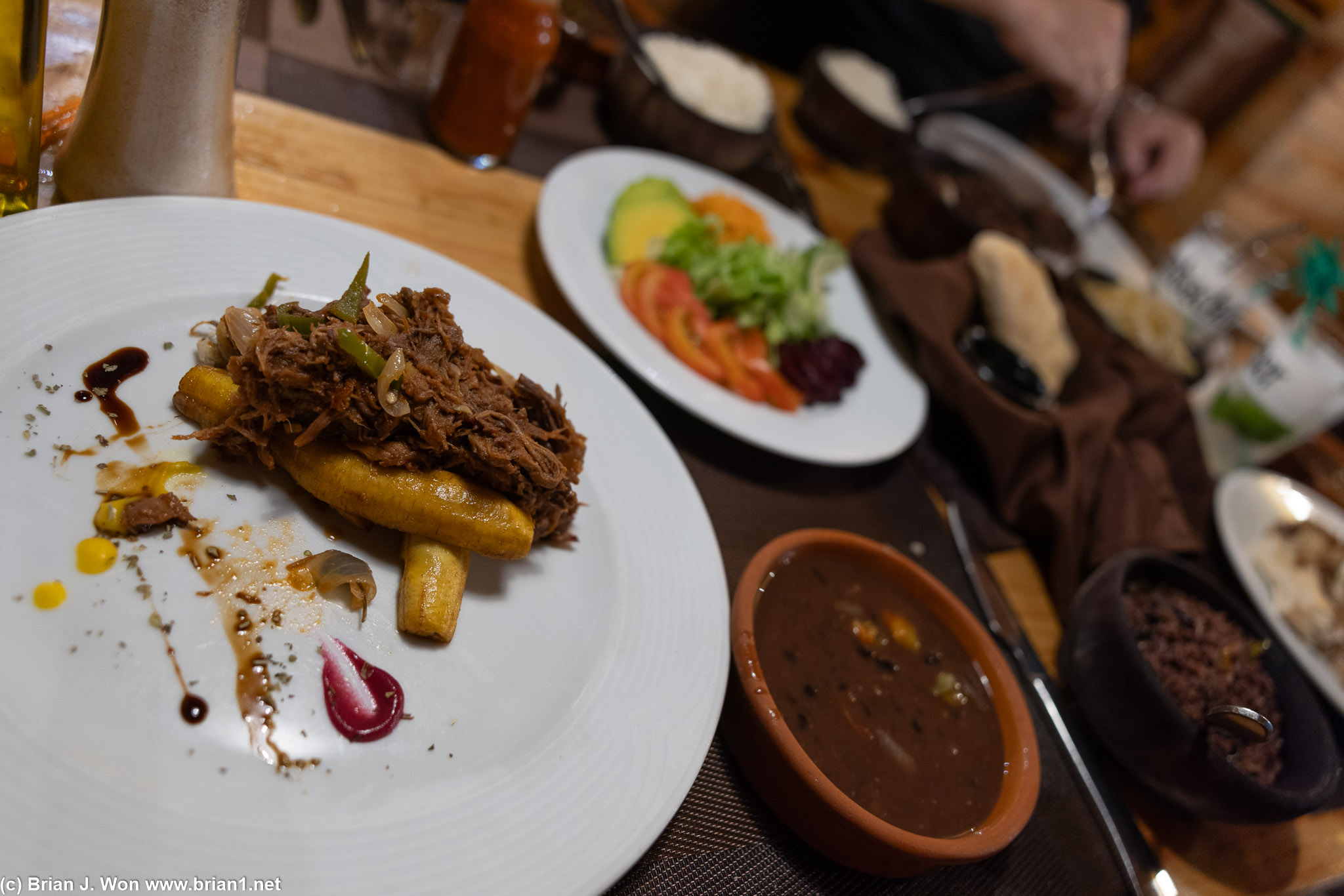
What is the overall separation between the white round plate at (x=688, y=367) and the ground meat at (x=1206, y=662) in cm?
104

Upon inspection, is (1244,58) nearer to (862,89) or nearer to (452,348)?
(862,89)

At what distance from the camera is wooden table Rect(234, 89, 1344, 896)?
2.43 meters

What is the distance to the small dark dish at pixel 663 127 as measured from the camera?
12.4 ft

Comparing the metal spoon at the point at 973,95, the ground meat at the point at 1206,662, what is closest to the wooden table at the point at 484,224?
the ground meat at the point at 1206,662

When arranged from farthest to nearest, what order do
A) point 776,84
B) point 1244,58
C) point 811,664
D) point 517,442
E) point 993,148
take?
point 1244,58, point 776,84, point 993,148, point 811,664, point 517,442

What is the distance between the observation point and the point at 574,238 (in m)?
3.01

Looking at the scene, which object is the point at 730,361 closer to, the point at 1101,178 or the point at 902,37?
the point at 1101,178

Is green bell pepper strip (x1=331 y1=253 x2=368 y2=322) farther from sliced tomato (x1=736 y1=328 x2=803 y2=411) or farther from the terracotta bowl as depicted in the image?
sliced tomato (x1=736 y1=328 x2=803 y2=411)

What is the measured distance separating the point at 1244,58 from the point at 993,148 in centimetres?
691

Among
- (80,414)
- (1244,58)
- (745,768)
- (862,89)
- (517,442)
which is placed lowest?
(745,768)

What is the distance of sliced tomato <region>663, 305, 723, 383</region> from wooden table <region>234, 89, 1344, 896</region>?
0.31 meters

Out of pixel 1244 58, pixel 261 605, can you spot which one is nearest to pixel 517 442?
pixel 261 605

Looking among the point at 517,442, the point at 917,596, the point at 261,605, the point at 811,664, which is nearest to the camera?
the point at 261,605

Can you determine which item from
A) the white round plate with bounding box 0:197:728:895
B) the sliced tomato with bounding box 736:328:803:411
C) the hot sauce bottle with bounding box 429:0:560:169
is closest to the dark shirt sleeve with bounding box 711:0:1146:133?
the hot sauce bottle with bounding box 429:0:560:169
